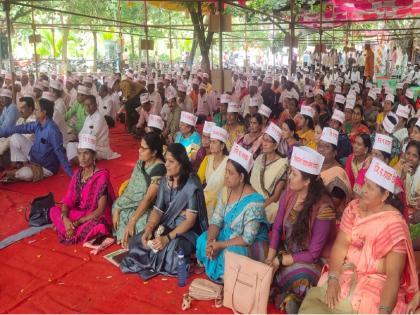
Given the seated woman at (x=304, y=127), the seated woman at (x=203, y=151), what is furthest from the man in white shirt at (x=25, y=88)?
the seated woman at (x=304, y=127)

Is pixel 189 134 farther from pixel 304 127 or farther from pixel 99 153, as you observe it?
pixel 99 153

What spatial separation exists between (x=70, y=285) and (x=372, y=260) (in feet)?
7.68

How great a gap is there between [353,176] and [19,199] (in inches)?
A: 163

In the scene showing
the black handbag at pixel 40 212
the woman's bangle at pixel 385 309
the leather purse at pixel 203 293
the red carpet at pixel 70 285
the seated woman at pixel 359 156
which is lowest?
the red carpet at pixel 70 285

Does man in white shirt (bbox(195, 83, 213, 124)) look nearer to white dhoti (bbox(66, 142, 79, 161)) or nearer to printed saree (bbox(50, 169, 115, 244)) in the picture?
white dhoti (bbox(66, 142, 79, 161))

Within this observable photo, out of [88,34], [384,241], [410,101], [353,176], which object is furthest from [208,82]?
[88,34]

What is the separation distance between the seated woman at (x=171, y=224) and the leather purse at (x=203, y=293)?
41cm

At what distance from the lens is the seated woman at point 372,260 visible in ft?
8.96

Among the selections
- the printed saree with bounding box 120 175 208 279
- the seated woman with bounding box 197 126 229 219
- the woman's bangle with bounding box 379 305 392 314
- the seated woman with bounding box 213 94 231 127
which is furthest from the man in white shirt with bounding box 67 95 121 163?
the woman's bangle with bounding box 379 305 392 314

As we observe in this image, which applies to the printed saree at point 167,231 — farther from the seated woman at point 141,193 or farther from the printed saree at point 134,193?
the printed saree at point 134,193

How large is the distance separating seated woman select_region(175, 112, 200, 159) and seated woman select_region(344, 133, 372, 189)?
1.93 metres

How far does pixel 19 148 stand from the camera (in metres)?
6.89

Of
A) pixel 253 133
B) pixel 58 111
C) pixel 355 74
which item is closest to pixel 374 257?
pixel 253 133

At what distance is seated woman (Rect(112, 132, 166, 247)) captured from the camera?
4.41m
